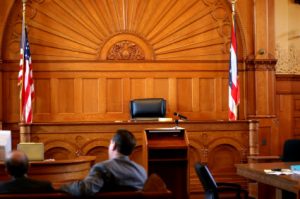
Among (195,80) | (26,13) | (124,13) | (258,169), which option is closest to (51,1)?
(26,13)

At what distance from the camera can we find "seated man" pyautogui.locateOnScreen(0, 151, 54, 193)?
129 inches

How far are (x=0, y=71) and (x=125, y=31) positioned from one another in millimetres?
2212

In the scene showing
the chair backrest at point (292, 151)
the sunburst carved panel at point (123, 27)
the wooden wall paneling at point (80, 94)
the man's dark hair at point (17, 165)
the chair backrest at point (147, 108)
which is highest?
the sunburst carved panel at point (123, 27)

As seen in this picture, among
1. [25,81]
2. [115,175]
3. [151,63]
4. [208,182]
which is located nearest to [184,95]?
[151,63]

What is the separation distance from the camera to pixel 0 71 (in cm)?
858

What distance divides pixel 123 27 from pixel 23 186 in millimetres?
5971

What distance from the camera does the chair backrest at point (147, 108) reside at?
8.16 meters

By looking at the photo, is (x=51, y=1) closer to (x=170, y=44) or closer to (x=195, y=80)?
(x=170, y=44)

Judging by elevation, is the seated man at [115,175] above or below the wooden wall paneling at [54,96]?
below

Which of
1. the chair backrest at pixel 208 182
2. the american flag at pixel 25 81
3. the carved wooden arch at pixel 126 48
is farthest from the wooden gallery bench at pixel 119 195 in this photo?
the carved wooden arch at pixel 126 48

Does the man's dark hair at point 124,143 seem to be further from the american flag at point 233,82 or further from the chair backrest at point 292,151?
the american flag at point 233,82

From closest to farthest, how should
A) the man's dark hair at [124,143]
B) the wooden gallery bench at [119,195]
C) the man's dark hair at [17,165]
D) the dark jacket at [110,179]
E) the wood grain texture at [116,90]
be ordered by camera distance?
the wooden gallery bench at [119,195] < the dark jacket at [110,179] < the man's dark hair at [17,165] < the man's dark hair at [124,143] < the wood grain texture at [116,90]

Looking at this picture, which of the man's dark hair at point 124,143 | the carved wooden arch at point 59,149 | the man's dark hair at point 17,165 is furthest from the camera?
the carved wooden arch at point 59,149

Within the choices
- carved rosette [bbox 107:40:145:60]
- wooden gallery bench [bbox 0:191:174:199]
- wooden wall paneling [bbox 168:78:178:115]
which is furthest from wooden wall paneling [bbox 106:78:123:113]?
wooden gallery bench [bbox 0:191:174:199]
